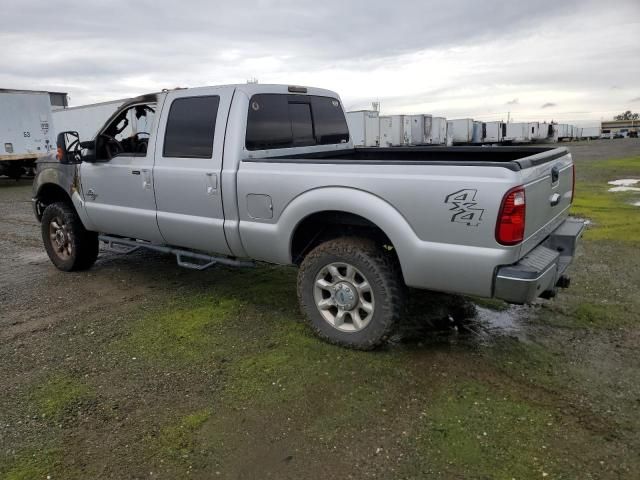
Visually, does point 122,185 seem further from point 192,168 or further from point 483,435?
point 483,435

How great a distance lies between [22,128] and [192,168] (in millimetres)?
16010

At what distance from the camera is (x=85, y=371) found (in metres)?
3.69

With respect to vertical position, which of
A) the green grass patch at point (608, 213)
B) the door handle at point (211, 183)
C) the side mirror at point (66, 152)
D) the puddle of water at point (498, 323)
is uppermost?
the side mirror at point (66, 152)

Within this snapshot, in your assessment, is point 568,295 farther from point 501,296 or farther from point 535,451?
point 535,451

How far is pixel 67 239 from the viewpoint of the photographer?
6.04 metres

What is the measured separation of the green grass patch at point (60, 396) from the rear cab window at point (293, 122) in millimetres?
2258

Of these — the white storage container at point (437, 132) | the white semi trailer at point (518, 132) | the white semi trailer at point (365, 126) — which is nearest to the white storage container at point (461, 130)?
the white storage container at point (437, 132)

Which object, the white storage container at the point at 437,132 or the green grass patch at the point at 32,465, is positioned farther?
the white storage container at the point at 437,132

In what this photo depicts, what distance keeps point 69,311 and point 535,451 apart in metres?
4.28

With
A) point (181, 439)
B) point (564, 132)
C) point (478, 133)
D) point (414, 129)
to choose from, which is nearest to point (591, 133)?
point (564, 132)

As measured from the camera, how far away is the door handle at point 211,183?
4254 mm

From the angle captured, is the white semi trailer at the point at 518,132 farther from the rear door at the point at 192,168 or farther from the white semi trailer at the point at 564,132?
the rear door at the point at 192,168

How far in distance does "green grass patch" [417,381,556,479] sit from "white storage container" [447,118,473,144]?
148ft

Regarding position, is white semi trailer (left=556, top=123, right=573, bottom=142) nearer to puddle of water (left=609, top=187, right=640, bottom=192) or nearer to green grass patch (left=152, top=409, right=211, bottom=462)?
puddle of water (left=609, top=187, right=640, bottom=192)
